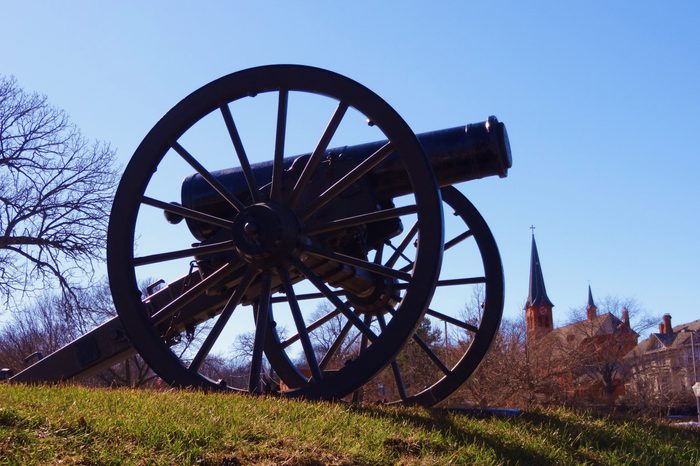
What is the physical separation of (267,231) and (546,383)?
102 ft

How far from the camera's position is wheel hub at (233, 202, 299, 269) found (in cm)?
729

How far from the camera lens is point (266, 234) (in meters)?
7.32

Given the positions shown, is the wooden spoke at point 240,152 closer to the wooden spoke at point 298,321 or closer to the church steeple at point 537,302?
the wooden spoke at point 298,321

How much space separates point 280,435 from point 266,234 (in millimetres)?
2388

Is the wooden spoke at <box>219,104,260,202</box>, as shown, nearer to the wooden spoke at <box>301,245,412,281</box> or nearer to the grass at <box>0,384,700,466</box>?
the wooden spoke at <box>301,245,412,281</box>

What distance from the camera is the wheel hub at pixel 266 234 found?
7293mm

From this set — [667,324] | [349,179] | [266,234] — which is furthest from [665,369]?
[266,234]

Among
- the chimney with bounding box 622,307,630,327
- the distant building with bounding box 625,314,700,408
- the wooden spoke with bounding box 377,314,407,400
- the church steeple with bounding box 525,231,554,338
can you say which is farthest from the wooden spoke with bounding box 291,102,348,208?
the church steeple with bounding box 525,231,554,338

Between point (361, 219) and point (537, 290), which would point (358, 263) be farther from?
point (537, 290)

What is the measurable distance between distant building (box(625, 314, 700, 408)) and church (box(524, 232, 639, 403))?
38.9 inches

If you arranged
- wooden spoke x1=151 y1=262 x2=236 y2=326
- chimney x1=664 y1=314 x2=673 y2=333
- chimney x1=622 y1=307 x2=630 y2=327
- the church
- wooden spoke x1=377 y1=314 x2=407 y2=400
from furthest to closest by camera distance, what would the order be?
chimney x1=664 y1=314 x2=673 y2=333 → chimney x1=622 y1=307 x2=630 y2=327 → the church → wooden spoke x1=377 y1=314 x2=407 y2=400 → wooden spoke x1=151 y1=262 x2=236 y2=326

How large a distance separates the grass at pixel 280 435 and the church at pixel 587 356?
1096 inches

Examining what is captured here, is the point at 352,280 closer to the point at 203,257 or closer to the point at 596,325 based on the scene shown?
the point at 203,257

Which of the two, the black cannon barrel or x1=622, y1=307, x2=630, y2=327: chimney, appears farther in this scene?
x1=622, y1=307, x2=630, y2=327: chimney
